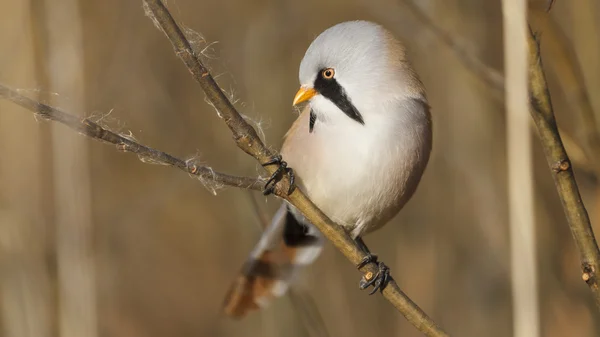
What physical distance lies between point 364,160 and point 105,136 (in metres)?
0.85

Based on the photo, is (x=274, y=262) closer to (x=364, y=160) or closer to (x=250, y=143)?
(x=364, y=160)

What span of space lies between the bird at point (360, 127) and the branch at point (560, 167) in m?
0.56

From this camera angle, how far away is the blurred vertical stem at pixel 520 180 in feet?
4.65

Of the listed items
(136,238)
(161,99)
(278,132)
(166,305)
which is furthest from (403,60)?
(166,305)

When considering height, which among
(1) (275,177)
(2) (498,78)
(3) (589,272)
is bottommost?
(3) (589,272)

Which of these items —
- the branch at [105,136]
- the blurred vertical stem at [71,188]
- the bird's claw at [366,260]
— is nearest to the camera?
the branch at [105,136]

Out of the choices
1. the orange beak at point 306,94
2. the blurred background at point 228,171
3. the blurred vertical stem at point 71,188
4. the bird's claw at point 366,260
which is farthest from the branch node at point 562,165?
the blurred vertical stem at point 71,188

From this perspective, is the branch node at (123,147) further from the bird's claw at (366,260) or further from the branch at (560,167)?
the branch at (560,167)

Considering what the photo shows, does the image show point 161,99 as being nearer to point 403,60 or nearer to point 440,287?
point 440,287

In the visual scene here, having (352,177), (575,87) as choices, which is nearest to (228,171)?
(352,177)

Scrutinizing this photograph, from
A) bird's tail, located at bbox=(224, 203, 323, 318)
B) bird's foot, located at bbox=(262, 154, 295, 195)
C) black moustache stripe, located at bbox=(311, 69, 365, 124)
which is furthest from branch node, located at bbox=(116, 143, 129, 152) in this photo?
bird's tail, located at bbox=(224, 203, 323, 318)

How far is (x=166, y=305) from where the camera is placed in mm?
4500

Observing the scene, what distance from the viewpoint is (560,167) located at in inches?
55.7

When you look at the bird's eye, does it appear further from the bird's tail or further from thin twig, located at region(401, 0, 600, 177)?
the bird's tail
